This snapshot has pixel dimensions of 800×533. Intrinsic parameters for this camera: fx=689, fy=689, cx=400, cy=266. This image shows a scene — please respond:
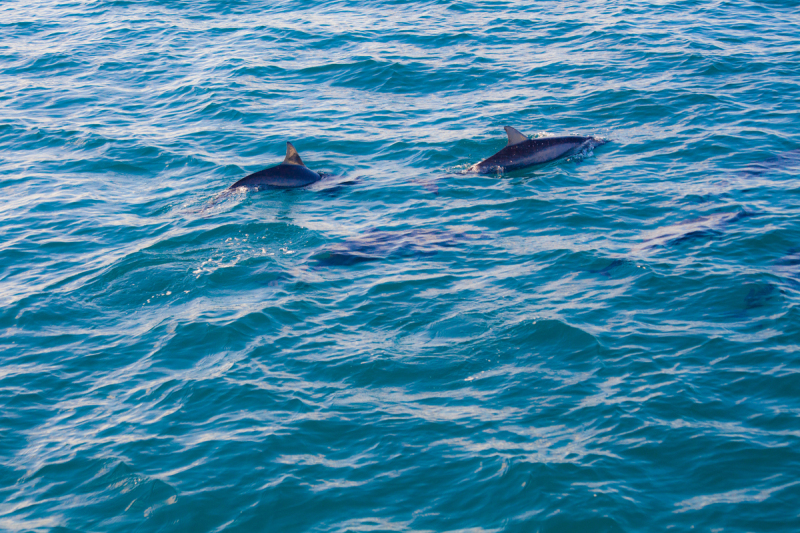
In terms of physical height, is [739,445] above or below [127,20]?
below

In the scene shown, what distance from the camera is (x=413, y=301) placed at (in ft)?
35.4

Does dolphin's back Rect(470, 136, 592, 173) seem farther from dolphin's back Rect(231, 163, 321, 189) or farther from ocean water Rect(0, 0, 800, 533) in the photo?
dolphin's back Rect(231, 163, 321, 189)

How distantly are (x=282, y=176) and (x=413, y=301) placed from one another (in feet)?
17.8

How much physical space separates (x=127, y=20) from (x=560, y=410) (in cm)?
2805

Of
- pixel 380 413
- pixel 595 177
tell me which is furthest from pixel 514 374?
pixel 595 177

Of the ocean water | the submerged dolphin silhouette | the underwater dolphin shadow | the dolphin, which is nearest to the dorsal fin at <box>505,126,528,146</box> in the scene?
the dolphin

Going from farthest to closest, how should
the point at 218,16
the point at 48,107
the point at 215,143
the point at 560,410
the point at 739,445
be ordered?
1. the point at 218,16
2. the point at 48,107
3. the point at 215,143
4. the point at 560,410
5. the point at 739,445

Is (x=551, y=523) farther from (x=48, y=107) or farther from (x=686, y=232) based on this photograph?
(x=48, y=107)

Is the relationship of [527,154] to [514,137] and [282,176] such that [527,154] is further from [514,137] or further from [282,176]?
[282,176]

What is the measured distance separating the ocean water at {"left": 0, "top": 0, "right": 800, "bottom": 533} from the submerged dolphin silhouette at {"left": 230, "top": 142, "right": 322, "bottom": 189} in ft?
1.31

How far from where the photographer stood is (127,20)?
29531 mm

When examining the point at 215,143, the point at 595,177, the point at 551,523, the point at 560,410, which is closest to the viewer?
the point at 551,523

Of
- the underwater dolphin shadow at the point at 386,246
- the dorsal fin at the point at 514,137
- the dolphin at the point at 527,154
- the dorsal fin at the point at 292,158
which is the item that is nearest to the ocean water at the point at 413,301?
the underwater dolphin shadow at the point at 386,246

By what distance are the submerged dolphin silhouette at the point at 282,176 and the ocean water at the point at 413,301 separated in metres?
0.40
